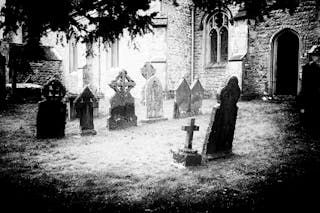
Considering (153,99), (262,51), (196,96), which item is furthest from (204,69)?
(153,99)

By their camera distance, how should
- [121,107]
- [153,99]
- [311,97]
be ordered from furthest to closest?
[153,99] < [121,107] < [311,97]

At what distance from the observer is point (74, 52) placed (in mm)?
25531

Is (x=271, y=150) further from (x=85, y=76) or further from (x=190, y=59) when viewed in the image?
(x=85, y=76)

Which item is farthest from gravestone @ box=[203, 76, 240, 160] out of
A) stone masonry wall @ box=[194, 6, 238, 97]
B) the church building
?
stone masonry wall @ box=[194, 6, 238, 97]

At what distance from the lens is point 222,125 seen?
5562 mm

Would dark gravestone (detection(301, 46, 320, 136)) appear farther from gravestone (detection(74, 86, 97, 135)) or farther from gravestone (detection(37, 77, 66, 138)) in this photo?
gravestone (detection(37, 77, 66, 138))

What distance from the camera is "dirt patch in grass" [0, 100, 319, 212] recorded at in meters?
3.66

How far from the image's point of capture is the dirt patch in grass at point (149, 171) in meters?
3.66

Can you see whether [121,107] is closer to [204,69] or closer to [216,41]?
[204,69]

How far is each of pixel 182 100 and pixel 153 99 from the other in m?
1.26

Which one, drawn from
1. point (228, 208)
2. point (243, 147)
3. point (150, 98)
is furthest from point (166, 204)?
point (150, 98)

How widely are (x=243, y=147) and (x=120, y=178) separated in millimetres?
3129

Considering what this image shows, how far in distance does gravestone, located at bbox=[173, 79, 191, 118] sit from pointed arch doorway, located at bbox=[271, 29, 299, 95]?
5660 mm

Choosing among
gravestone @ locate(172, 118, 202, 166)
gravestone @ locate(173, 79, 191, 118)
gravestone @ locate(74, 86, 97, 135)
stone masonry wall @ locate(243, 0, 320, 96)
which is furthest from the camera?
stone masonry wall @ locate(243, 0, 320, 96)
